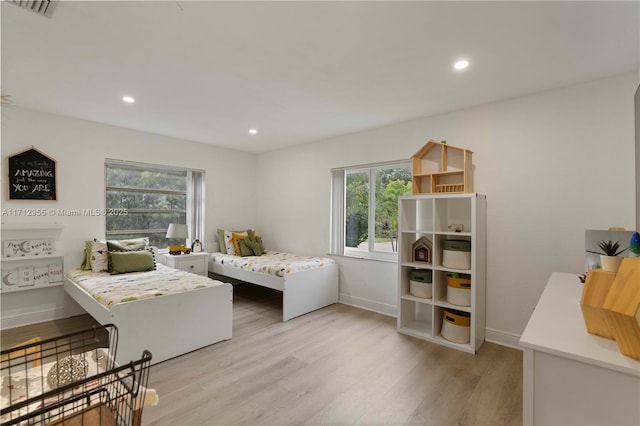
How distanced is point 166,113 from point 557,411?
3.91 metres

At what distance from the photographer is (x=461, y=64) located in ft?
7.20

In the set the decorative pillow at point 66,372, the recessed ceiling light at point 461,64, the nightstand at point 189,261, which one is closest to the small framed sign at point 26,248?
the nightstand at point 189,261

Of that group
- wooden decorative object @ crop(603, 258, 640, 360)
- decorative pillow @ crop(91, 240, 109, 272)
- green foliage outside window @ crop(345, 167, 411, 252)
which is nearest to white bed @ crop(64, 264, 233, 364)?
decorative pillow @ crop(91, 240, 109, 272)

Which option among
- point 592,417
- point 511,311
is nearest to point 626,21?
point 592,417

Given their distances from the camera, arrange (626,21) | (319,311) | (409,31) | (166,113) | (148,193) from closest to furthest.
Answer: (626,21) < (409,31) < (166,113) < (319,311) < (148,193)

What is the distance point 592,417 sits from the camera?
0.97 metres

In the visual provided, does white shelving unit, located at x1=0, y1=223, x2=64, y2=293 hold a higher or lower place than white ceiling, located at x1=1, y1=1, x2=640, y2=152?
lower

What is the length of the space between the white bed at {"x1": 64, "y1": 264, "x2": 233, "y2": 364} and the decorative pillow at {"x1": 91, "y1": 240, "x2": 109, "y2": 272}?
346 millimetres

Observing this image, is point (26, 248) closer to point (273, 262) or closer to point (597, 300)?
Answer: point (273, 262)

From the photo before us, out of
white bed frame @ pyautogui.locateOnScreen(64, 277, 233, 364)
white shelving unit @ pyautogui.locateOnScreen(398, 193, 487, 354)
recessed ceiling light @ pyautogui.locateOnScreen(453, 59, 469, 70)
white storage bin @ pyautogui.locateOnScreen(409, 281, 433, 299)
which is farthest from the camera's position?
white storage bin @ pyautogui.locateOnScreen(409, 281, 433, 299)

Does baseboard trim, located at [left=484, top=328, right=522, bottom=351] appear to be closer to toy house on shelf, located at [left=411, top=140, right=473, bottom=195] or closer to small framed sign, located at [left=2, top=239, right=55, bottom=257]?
toy house on shelf, located at [left=411, top=140, right=473, bottom=195]

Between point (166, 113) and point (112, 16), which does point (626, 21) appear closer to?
point (112, 16)

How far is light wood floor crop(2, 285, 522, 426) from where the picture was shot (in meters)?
1.86

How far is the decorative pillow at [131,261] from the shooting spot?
132 inches
